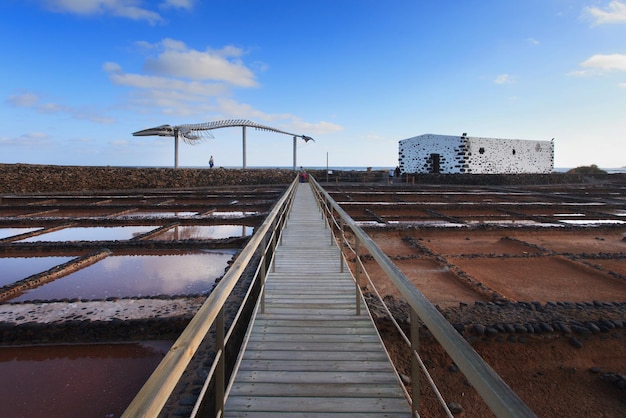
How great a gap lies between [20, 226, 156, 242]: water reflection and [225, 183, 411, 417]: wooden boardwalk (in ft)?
23.3

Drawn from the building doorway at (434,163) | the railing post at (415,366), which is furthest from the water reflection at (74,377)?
the building doorway at (434,163)

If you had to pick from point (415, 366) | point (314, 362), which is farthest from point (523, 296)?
point (415, 366)

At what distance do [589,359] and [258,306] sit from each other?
12.1 feet

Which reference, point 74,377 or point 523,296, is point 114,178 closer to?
point 74,377

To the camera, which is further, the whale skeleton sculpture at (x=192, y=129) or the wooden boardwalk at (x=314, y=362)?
the whale skeleton sculpture at (x=192, y=129)

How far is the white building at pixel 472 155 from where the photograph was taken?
31.3 m

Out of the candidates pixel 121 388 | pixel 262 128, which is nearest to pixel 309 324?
pixel 121 388

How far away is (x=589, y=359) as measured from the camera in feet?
12.0

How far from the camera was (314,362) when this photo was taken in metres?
2.59

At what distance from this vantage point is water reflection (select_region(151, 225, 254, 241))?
940 cm

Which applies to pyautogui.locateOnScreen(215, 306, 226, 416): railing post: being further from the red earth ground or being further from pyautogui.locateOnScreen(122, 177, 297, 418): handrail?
the red earth ground

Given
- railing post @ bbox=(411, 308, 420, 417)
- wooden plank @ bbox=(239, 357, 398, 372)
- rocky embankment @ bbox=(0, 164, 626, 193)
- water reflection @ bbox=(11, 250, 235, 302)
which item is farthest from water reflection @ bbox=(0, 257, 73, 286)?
rocky embankment @ bbox=(0, 164, 626, 193)

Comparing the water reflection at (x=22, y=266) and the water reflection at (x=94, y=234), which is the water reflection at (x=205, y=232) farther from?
the water reflection at (x=22, y=266)

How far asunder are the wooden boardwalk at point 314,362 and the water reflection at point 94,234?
7114mm
